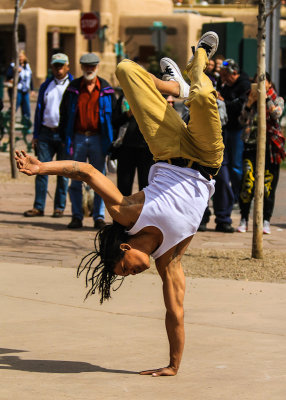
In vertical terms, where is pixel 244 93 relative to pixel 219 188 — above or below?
above

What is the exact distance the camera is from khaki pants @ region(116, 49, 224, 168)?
17.3 feet

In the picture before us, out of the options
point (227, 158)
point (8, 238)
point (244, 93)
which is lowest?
point (8, 238)

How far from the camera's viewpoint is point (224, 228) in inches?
427

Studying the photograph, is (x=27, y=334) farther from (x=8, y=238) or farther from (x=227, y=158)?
(x=227, y=158)

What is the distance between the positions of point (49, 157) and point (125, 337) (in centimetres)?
555

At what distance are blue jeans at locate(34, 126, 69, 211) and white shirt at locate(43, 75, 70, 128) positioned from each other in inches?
5.2

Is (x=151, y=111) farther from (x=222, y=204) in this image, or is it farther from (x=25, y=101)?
(x=25, y=101)

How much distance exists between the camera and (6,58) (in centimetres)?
4756

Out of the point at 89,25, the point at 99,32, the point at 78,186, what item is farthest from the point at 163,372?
the point at 99,32

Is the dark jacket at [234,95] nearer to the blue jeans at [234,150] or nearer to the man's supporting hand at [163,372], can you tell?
the blue jeans at [234,150]

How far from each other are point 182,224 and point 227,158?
5965 mm

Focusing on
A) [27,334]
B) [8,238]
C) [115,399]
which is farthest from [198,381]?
[8,238]

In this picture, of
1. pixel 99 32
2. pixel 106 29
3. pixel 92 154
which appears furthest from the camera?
pixel 106 29

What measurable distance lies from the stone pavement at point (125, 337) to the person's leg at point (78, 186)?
1.52m
